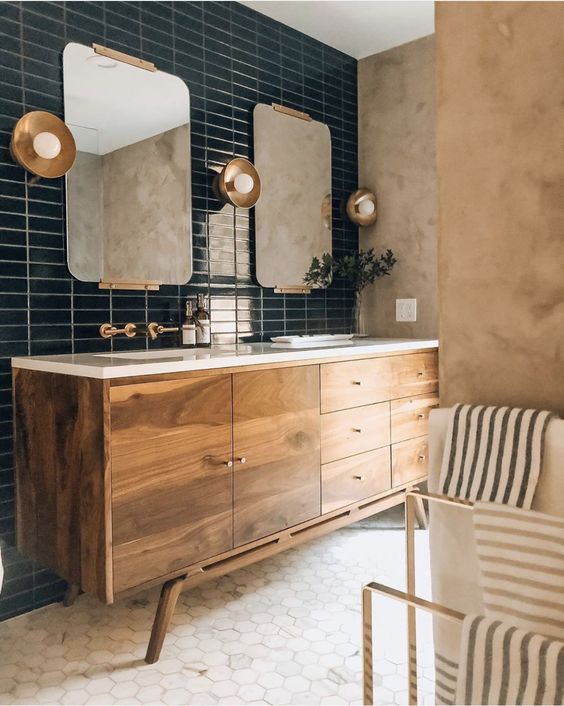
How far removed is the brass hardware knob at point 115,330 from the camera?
203 centimetres

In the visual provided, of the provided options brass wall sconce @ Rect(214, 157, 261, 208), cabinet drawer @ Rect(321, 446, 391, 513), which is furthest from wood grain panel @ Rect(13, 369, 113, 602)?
brass wall sconce @ Rect(214, 157, 261, 208)

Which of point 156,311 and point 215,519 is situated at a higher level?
point 156,311

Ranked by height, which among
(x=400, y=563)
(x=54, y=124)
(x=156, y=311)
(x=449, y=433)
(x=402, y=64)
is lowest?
(x=400, y=563)

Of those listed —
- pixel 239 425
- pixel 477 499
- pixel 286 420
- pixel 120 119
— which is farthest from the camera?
pixel 120 119

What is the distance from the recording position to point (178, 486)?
1627 millimetres

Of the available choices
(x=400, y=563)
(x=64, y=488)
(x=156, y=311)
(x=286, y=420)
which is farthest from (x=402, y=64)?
(x=64, y=488)

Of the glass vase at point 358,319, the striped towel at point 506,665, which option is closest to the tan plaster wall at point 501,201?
the striped towel at point 506,665

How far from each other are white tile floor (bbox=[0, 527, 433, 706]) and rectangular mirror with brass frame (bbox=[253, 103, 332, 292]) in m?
1.29

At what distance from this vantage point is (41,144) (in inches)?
72.0

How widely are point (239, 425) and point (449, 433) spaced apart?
3.48ft

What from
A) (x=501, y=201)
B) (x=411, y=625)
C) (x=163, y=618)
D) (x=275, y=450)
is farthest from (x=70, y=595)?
(x=501, y=201)

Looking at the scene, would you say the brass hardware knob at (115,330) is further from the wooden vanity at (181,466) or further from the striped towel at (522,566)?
the striped towel at (522,566)

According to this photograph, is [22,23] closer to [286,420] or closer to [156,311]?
[156,311]

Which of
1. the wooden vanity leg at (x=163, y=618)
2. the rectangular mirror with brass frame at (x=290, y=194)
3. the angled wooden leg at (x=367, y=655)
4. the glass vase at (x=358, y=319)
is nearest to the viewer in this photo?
the angled wooden leg at (x=367, y=655)
